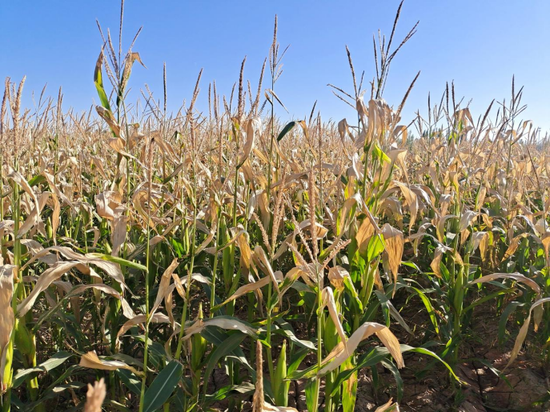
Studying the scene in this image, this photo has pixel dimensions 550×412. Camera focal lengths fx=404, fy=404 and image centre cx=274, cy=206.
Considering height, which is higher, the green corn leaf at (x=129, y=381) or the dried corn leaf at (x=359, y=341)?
the dried corn leaf at (x=359, y=341)

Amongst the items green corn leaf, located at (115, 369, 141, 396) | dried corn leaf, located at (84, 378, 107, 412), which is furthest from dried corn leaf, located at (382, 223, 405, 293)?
dried corn leaf, located at (84, 378, 107, 412)

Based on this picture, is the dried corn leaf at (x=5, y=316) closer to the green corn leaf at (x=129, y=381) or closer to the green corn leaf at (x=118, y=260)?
the green corn leaf at (x=118, y=260)

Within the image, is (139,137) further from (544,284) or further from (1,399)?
(544,284)

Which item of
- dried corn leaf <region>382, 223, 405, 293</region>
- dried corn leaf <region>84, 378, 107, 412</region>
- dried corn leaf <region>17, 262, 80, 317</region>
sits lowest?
dried corn leaf <region>17, 262, 80, 317</region>

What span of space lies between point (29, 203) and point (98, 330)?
0.68 meters

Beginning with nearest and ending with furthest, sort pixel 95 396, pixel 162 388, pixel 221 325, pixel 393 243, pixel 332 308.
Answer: pixel 95 396 < pixel 332 308 < pixel 162 388 < pixel 221 325 < pixel 393 243

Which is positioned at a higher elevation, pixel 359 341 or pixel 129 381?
pixel 359 341

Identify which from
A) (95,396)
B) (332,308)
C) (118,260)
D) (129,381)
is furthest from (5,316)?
(95,396)

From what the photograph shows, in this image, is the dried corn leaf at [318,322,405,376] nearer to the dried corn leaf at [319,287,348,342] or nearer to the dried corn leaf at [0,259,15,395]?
the dried corn leaf at [319,287,348,342]

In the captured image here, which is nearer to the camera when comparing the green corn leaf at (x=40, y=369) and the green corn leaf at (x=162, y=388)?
the green corn leaf at (x=162, y=388)

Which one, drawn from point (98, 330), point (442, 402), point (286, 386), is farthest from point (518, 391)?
point (98, 330)

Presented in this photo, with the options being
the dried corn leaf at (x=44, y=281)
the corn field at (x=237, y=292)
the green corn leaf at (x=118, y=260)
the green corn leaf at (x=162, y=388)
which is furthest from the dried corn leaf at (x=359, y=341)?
the dried corn leaf at (x=44, y=281)

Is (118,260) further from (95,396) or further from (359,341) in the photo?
(95,396)

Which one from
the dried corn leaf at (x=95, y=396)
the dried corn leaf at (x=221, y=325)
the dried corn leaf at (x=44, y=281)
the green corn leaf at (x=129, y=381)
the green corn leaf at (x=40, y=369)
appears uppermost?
the dried corn leaf at (x=95, y=396)
